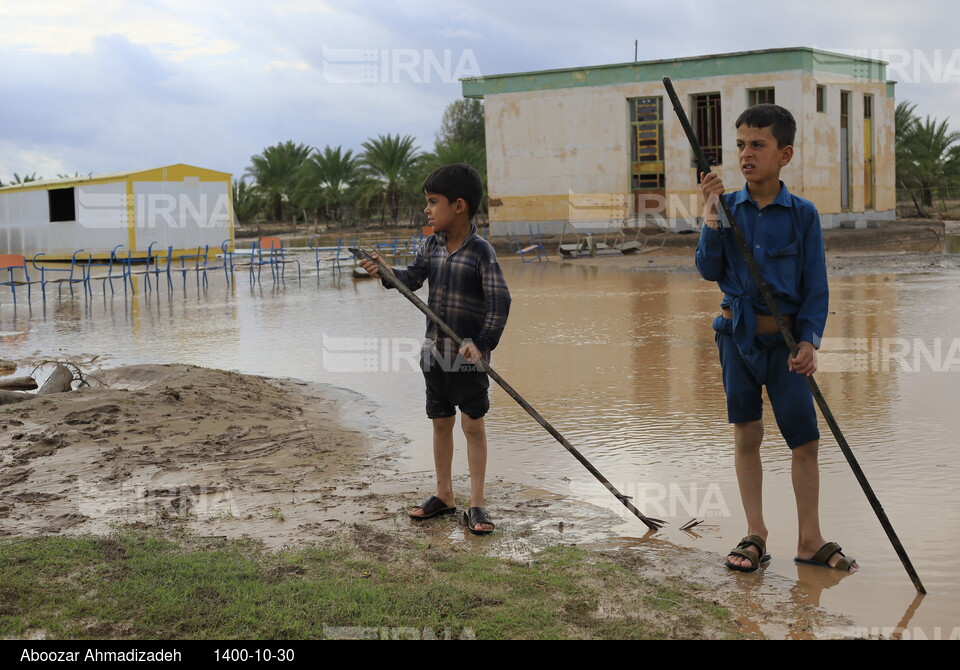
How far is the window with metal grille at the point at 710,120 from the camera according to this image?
29.8 metres

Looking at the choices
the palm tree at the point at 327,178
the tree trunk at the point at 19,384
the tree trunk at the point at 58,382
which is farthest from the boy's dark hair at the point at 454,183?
the palm tree at the point at 327,178

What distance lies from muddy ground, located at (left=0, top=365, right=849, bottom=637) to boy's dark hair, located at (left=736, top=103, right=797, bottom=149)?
5.20 ft

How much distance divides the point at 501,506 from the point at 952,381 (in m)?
4.24

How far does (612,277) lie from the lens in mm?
18953

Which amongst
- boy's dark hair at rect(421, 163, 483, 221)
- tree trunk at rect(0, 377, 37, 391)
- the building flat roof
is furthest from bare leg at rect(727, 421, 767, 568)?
the building flat roof

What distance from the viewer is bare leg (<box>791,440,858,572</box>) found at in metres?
3.63

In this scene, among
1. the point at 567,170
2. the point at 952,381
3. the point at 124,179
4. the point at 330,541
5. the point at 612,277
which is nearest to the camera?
the point at 330,541

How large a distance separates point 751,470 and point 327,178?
43.7m

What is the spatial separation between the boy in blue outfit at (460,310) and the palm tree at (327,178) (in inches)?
1658

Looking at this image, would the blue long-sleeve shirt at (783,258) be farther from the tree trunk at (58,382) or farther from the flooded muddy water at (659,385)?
the tree trunk at (58,382)

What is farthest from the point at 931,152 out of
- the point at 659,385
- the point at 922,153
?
the point at 659,385

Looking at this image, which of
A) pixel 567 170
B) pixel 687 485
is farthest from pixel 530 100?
pixel 687 485
